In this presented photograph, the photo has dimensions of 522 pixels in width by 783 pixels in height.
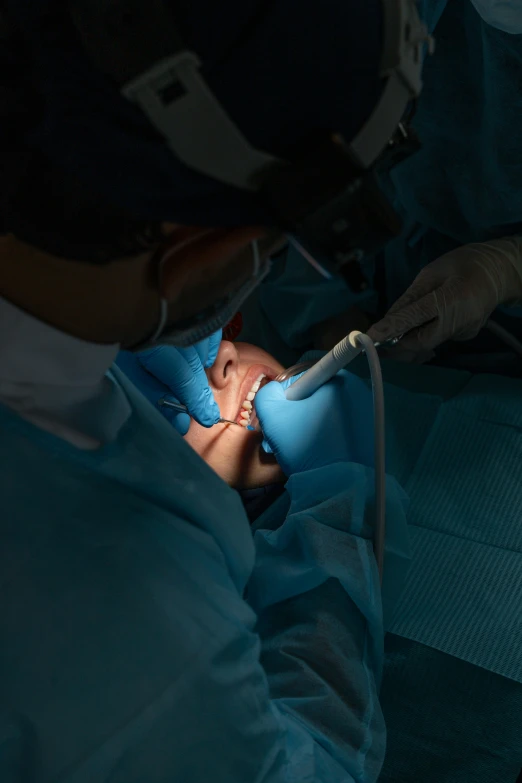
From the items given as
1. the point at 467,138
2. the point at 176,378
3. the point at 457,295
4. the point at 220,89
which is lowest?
the point at 457,295

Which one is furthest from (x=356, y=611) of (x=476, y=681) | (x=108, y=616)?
Answer: (x=108, y=616)

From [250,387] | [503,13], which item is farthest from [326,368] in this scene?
[503,13]

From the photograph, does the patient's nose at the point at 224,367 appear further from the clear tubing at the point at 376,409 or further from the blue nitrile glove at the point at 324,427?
the clear tubing at the point at 376,409

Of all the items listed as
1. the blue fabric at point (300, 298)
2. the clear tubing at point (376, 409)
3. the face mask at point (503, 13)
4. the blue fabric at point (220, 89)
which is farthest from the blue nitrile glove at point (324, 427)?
the blue fabric at point (220, 89)

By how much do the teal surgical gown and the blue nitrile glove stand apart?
1.71 ft

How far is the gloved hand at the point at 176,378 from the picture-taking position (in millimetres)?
1464

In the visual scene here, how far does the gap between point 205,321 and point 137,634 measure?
0.40 m

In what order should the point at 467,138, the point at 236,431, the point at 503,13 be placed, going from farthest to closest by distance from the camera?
the point at 236,431 → the point at 467,138 → the point at 503,13

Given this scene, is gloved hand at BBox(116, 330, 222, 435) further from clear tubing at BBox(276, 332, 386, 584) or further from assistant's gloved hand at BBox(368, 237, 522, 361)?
assistant's gloved hand at BBox(368, 237, 522, 361)

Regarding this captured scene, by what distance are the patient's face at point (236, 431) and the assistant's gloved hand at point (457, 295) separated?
1.28 ft

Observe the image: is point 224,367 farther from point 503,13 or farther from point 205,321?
point 503,13

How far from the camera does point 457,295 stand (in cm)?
154

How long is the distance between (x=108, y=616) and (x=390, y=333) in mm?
968

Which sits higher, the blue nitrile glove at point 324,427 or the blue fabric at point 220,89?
the blue fabric at point 220,89
